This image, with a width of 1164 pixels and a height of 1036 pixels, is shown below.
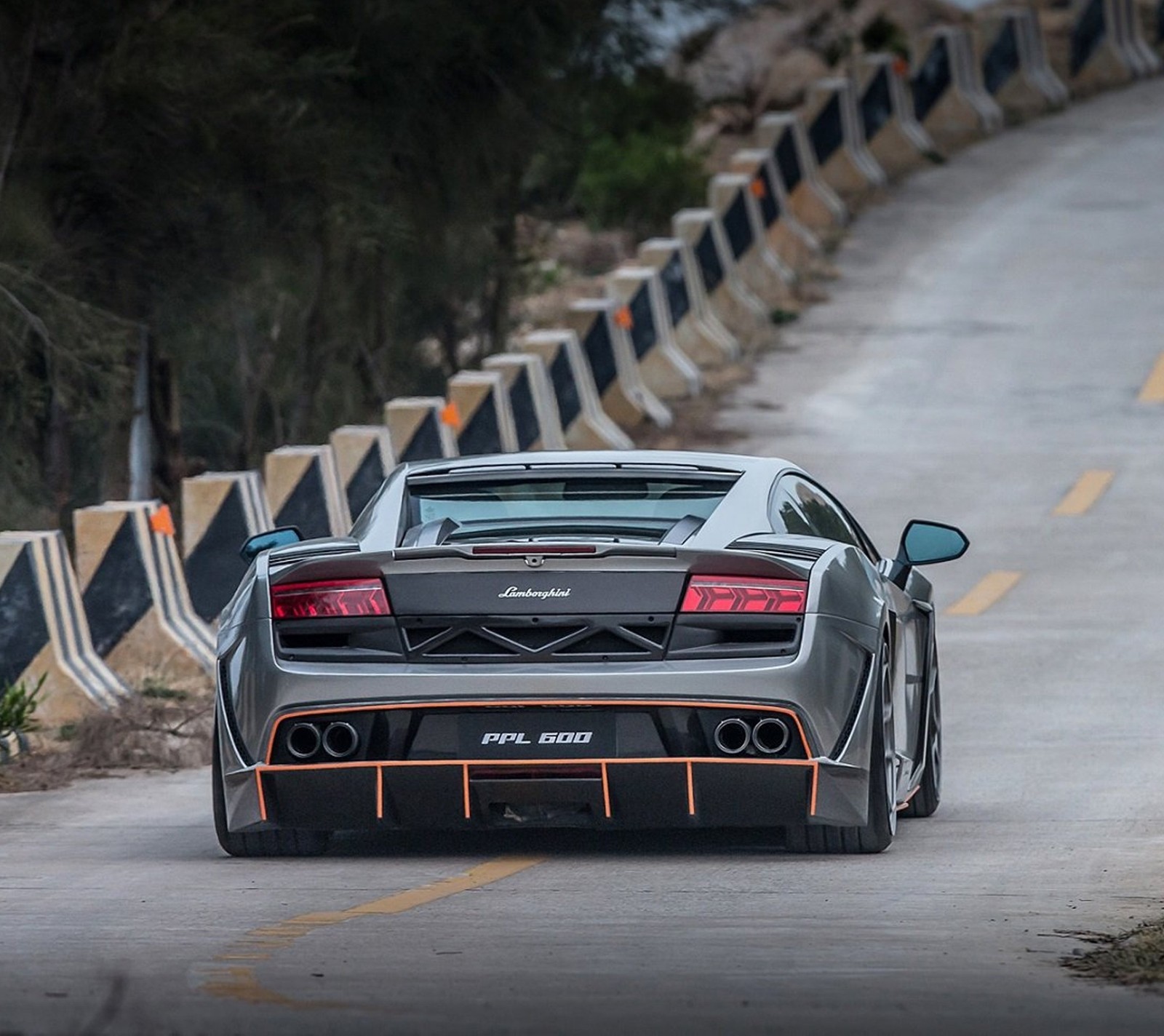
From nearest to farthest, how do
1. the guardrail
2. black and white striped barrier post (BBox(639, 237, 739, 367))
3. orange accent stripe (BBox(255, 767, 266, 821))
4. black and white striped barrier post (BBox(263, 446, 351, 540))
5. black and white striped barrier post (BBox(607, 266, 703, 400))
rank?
orange accent stripe (BBox(255, 767, 266, 821)) → the guardrail → black and white striped barrier post (BBox(263, 446, 351, 540)) → black and white striped barrier post (BBox(607, 266, 703, 400)) → black and white striped barrier post (BBox(639, 237, 739, 367))

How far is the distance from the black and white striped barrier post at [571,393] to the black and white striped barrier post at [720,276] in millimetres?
3991

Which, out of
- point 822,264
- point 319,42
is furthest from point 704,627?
point 822,264

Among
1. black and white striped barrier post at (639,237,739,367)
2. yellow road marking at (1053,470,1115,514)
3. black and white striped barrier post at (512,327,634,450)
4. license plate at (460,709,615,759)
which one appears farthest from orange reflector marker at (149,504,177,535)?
black and white striped barrier post at (639,237,739,367)

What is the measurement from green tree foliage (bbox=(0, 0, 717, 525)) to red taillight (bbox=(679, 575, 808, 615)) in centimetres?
689

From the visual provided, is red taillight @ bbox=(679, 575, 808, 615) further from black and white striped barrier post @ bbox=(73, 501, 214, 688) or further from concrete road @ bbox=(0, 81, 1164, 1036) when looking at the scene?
black and white striped barrier post @ bbox=(73, 501, 214, 688)

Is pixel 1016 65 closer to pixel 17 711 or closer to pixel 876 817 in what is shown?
pixel 17 711

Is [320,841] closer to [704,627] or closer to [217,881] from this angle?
[217,881]

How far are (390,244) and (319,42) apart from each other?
5.95 ft

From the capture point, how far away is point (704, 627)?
8.02 m

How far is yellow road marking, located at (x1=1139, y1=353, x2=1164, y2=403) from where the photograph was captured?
23172 millimetres

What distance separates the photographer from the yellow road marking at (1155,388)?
23.2 meters

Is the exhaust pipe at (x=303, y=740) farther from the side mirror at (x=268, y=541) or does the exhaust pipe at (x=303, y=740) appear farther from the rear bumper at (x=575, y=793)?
the side mirror at (x=268, y=541)

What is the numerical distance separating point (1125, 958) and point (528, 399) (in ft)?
48.0

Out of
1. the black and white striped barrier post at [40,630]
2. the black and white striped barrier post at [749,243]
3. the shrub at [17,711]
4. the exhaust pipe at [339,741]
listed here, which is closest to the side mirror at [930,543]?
the exhaust pipe at [339,741]
